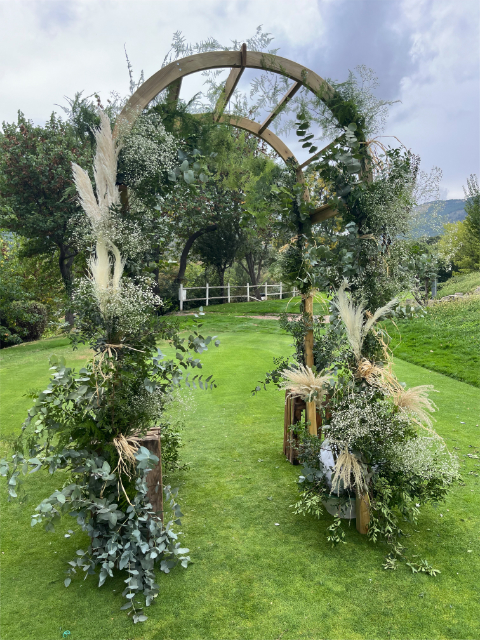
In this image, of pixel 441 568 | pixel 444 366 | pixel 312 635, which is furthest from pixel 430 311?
pixel 312 635

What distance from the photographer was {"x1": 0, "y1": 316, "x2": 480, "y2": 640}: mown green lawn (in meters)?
2.03

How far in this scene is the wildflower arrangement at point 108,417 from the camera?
2268 mm

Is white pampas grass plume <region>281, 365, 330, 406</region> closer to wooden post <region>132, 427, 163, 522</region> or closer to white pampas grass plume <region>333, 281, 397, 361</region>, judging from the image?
white pampas grass plume <region>333, 281, 397, 361</region>

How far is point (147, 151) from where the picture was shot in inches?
100

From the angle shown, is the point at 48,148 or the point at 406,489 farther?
the point at 48,148

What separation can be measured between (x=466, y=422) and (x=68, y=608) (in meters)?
4.29

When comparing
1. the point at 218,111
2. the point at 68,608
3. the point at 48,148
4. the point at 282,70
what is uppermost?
the point at 48,148

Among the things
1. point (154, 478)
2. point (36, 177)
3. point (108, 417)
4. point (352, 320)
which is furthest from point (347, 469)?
point (36, 177)

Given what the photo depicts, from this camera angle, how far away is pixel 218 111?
320 cm

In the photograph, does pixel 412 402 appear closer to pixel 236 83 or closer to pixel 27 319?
pixel 236 83

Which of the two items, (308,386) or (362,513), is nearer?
(362,513)

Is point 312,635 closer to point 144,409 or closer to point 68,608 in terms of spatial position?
point 68,608

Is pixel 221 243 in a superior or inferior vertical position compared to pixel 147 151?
superior

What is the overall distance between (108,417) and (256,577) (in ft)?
3.99
